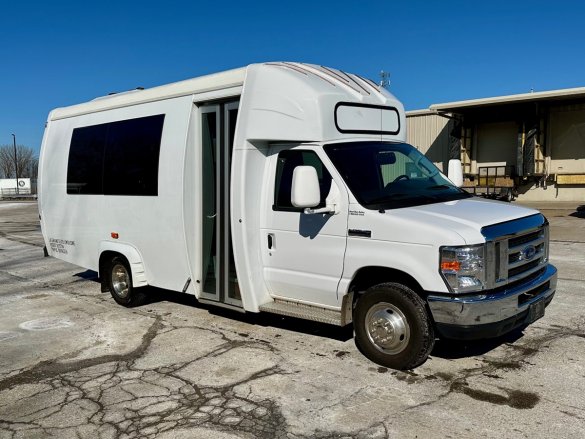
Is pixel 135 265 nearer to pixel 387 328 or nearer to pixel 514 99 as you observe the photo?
pixel 387 328

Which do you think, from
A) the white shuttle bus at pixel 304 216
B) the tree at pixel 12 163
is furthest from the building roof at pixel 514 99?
the tree at pixel 12 163

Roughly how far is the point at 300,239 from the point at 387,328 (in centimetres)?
130

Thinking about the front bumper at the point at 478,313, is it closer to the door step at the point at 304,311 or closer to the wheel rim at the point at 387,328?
the wheel rim at the point at 387,328

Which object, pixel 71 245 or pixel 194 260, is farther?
pixel 71 245

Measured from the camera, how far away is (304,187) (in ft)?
16.4

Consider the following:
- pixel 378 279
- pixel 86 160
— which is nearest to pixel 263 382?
pixel 378 279

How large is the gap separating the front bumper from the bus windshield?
107 cm

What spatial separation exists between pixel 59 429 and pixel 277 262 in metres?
2.68

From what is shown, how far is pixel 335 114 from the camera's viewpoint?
18.1 feet

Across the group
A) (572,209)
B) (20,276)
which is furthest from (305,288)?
(572,209)

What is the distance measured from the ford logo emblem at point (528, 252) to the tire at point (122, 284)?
202 inches

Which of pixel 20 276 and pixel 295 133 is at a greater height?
pixel 295 133

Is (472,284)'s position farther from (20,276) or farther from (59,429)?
(20,276)

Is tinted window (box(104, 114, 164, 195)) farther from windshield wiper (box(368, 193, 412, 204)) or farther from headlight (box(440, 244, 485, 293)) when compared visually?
headlight (box(440, 244, 485, 293))
